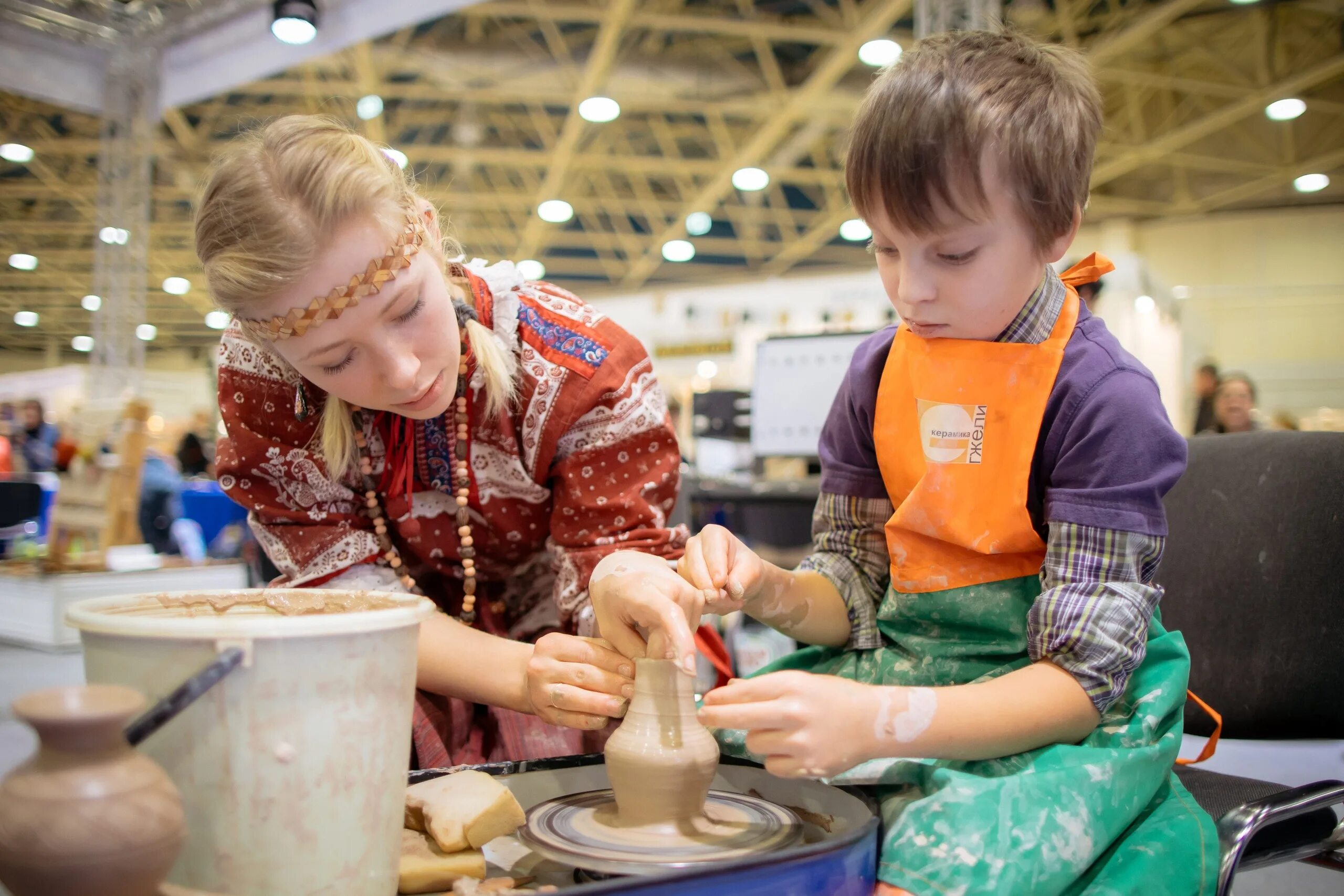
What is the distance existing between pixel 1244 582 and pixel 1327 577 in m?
0.10

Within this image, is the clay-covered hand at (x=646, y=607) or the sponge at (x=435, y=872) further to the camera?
the clay-covered hand at (x=646, y=607)

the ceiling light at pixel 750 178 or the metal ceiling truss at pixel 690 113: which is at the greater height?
the metal ceiling truss at pixel 690 113

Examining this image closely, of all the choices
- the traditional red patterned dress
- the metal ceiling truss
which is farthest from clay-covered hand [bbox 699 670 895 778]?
the metal ceiling truss

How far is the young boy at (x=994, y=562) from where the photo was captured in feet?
2.65

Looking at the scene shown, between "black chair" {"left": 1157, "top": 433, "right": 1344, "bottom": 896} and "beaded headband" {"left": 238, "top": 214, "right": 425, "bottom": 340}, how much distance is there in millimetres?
1126

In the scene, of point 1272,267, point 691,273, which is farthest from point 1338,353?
point 691,273

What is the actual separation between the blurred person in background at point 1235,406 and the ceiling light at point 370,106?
724 centimetres

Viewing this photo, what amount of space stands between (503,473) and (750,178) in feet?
31.5

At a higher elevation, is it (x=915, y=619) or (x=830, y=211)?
(x=830, y=211)

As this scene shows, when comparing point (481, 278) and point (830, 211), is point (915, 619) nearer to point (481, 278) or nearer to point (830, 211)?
point (481, 278)

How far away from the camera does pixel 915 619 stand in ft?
3.58

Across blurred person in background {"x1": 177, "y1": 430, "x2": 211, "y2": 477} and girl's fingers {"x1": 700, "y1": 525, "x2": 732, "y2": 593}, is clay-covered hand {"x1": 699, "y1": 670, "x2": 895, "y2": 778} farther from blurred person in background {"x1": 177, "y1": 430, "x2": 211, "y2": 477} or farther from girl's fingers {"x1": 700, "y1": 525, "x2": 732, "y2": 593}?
blurred person in background {"x1": 177, "y1": 430, "x2": 211, "y2": 477}

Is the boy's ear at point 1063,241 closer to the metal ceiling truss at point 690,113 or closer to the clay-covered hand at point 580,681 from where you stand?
the clay-covered hand at point 580,681

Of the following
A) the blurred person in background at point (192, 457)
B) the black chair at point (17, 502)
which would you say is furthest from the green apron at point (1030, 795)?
the blurred person in background at point (192, 457)
